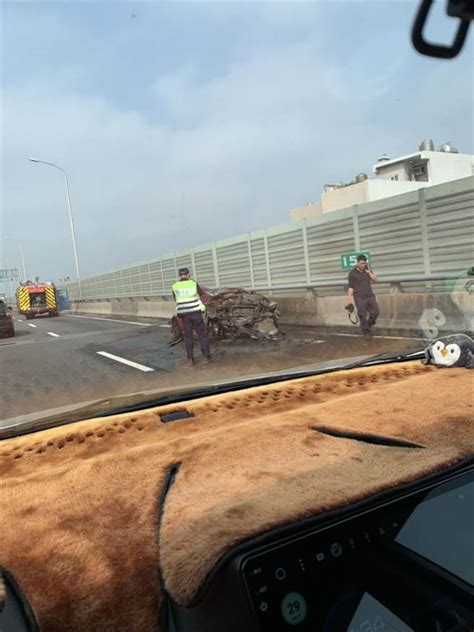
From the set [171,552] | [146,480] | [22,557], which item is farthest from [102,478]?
[171,552]

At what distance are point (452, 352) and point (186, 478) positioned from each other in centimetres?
223

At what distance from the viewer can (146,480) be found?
6.93ft

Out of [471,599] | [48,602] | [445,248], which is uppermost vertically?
[445,248]

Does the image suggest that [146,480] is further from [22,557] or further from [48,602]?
[48,602]

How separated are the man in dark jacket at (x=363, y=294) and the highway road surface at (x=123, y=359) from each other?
25 centimetres

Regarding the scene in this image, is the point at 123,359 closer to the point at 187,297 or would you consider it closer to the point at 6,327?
the point at 6,327

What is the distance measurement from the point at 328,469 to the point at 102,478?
923 millimetres

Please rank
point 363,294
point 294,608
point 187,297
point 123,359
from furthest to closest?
point 187,297 → point 363,294 → point 123,359 → point 294,608

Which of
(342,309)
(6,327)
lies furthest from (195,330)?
(6,327)

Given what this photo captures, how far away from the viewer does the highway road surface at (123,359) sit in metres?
3.75

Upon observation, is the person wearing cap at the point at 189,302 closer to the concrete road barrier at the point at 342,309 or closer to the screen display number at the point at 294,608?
the concrete road barrier at the point at 342,309

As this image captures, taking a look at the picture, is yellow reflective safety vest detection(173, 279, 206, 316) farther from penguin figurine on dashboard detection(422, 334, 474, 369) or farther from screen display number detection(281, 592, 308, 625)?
screen display number detection(281, 592, 308, 625)

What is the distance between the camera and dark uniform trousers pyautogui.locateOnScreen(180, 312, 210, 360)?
527 cm

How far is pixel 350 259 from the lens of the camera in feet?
15.1
